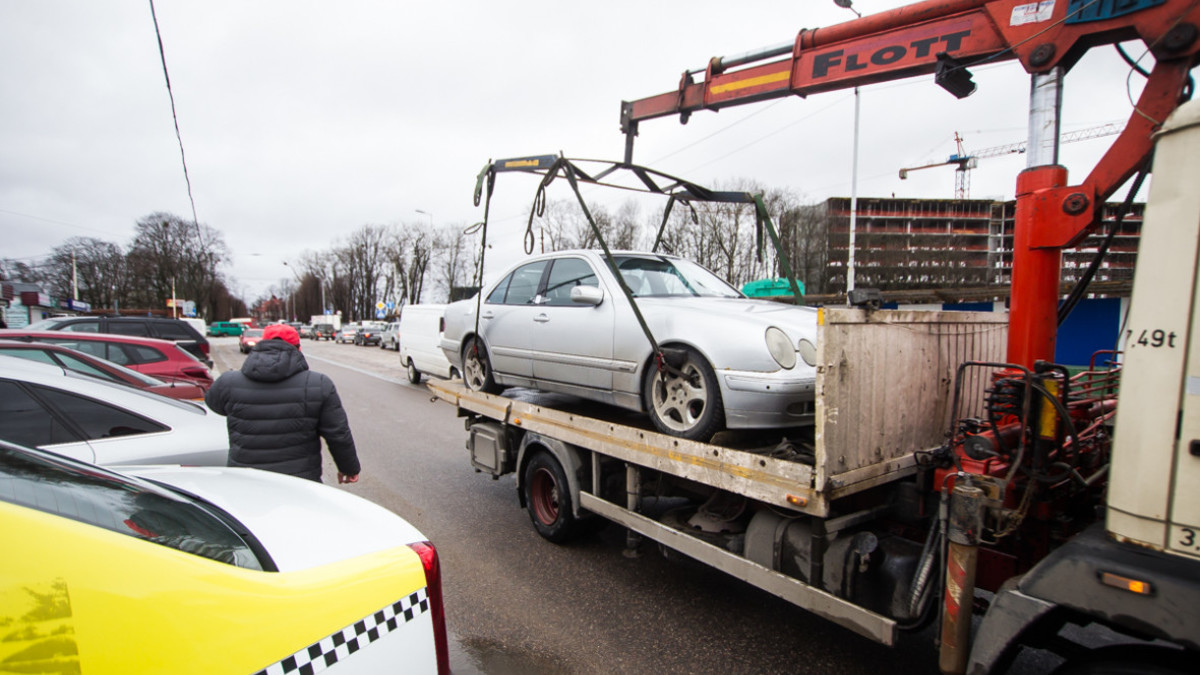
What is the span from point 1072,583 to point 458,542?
4.07m

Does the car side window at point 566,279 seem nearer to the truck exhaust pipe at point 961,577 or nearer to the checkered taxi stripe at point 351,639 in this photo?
the truck exhaust pipe at point 961,577

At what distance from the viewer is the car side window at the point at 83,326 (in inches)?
425

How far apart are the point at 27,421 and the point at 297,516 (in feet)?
9.37

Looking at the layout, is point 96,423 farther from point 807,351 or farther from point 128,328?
point 128,328

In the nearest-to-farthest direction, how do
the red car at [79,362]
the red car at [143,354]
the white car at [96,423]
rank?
the white car at [96,423] → the red car at [79,362] → the red car at [143,354]

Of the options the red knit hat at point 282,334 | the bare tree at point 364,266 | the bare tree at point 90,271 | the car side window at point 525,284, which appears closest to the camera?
the red knit hat at point 282,334

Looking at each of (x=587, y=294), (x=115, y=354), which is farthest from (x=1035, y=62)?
(x=115, y=354)

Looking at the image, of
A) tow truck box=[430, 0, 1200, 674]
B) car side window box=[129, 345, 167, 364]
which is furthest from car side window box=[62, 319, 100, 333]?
tow truck box=[430, 0, 1200, 674]

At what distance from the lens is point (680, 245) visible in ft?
138

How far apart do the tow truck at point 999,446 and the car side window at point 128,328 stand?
11.5m

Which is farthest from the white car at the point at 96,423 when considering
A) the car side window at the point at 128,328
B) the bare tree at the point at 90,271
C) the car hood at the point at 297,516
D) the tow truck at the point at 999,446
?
the bare tree at the point at 90,271

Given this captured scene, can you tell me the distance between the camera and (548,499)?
494 centimetres

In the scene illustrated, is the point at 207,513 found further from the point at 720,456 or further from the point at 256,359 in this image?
the point at 720,456

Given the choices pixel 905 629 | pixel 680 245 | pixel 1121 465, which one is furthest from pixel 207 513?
pixel 680 245
